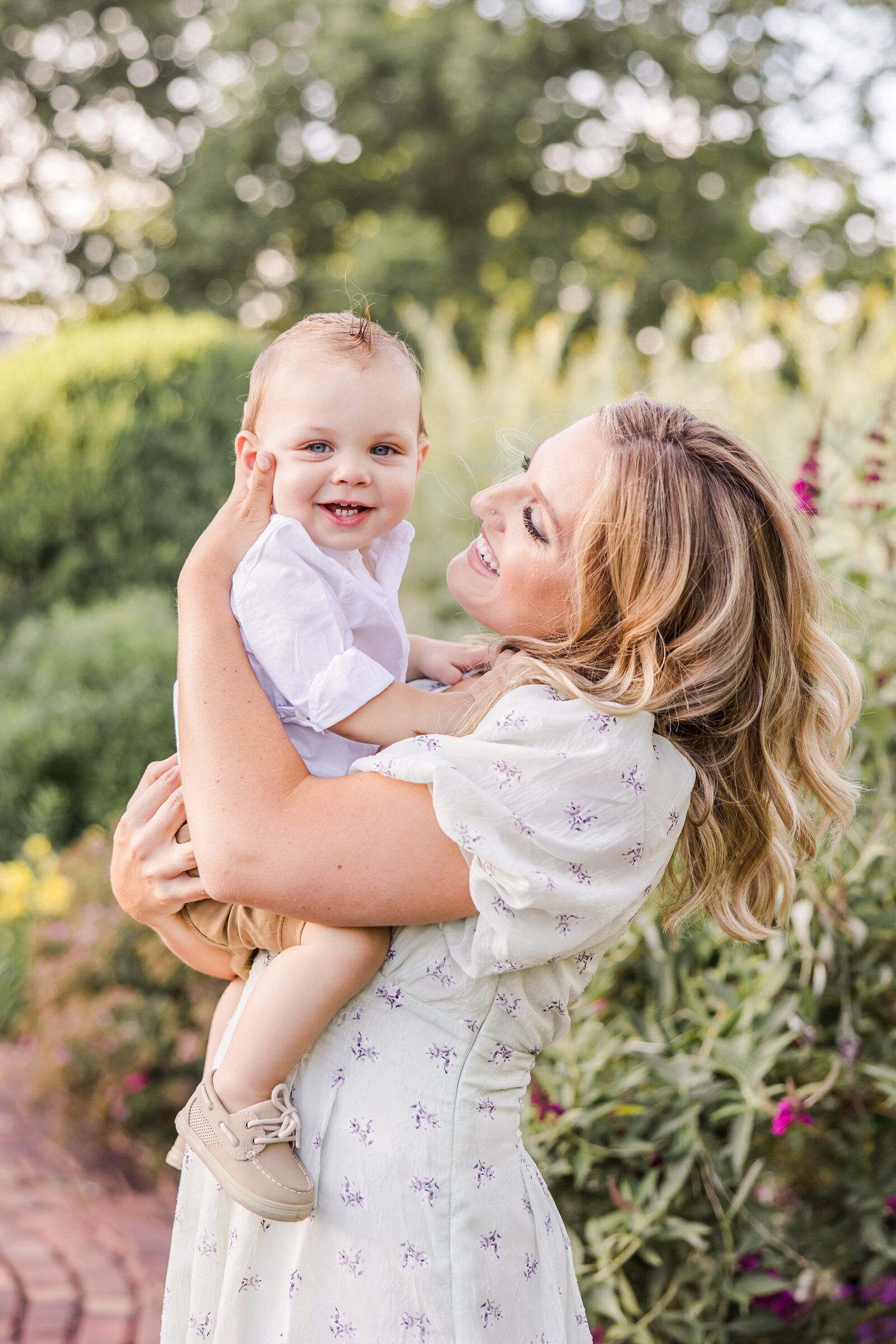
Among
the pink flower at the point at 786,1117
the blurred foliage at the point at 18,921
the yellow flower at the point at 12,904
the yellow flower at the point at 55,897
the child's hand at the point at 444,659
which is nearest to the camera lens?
the child's hand at the point at 444,659

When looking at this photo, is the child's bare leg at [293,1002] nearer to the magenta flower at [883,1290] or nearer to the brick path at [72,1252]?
the magenta flower at [883,1290]

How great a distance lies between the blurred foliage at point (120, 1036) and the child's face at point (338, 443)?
2.43 meters

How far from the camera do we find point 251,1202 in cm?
135

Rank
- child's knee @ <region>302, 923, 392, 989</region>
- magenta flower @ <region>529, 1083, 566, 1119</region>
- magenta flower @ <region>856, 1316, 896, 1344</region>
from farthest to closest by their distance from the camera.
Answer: magenta flower @ <region>856, 1316, 896, 1344</region>, magenta flower @ <region>529, 1083, 566, 1119</region>, child's knee @ <region>302, 923, 392, 989</region>

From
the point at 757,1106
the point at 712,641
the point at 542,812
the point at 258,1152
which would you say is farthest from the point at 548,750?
the point at 757,1106

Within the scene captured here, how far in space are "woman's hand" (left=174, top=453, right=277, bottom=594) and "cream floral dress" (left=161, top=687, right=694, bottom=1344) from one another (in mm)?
337

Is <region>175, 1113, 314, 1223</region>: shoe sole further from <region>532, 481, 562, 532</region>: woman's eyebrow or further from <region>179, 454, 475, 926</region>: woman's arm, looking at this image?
<region>532, 481, 562, 532</region>: woman's eyebrow

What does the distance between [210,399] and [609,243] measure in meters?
10.7

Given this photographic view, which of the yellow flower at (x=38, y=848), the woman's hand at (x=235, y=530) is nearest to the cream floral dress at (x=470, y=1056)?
the woman's hand at (x=235, y=530)

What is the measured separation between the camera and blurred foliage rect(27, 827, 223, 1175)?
367 centimetres

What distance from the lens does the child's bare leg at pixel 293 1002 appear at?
1376mm

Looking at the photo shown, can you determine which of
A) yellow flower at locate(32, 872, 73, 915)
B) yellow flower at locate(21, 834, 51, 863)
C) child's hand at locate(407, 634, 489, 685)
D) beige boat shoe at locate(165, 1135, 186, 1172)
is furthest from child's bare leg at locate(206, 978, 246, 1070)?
yellow flower at locate(21, 834, 51, 863)

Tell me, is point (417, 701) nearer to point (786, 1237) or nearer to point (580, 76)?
point (786, 1237)

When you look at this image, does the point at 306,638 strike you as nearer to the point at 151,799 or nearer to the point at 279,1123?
the point at 151,799
